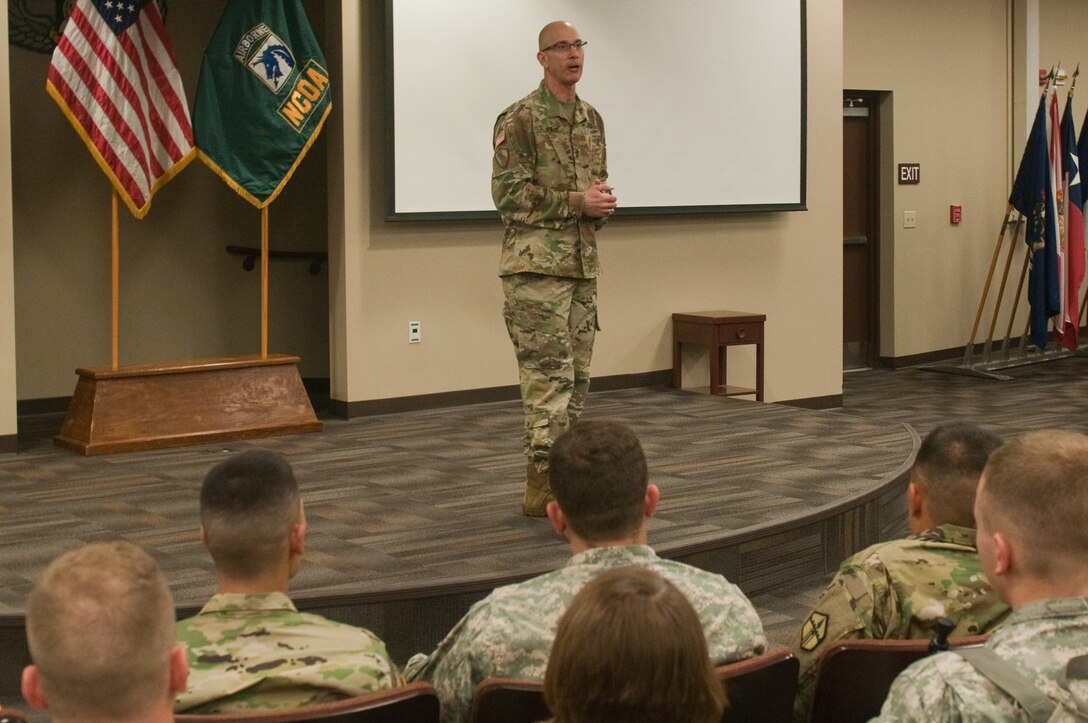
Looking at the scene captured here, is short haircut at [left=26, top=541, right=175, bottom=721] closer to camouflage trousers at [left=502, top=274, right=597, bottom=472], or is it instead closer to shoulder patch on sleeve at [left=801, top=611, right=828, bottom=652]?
shoulder patch on sleeve at [left=801, top=611, right=828, bottom=652]

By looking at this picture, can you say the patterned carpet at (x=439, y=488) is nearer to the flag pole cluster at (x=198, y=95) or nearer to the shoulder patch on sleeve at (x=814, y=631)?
the flag pole cluster at (x=198, y=95)

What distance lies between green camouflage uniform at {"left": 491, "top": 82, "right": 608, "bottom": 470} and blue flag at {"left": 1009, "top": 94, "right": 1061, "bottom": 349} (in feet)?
19.0

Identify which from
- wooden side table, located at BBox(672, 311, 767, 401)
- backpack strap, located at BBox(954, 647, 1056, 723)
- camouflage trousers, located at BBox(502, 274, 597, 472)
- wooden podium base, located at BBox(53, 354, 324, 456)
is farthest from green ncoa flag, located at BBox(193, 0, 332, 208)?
backpack strap, located at BBox(954, 647, 1056, 723)

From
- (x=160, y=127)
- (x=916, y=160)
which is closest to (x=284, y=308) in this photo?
(x=160, y=127)

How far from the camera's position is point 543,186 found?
14.0 ft

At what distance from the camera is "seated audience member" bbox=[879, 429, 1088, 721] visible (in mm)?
1604

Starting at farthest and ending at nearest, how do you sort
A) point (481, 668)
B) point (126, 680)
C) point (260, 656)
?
point (481, 668) < point (260, 656) < point (126, 680)

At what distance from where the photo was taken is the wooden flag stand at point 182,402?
5582mm

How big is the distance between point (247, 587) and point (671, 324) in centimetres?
558

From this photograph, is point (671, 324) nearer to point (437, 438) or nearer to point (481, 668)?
point (437, 438)

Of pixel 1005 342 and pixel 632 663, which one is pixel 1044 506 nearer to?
pixel 632 663

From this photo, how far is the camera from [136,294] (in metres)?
6.68

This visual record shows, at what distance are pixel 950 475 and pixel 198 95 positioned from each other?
4246 millimetres

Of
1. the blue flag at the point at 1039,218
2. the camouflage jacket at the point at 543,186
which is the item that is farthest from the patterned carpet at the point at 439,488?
the blue flag at the point at 1039,218
